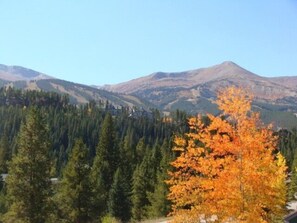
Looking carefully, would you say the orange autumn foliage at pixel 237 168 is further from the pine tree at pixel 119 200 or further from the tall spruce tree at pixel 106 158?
the tall spruce tree at pixel 106 158

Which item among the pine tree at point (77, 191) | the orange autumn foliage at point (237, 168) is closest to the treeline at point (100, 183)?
the pine tree at point (77, 191)

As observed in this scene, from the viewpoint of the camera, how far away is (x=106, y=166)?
7375cm

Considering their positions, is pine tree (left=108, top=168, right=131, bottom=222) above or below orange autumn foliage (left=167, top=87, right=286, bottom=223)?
below

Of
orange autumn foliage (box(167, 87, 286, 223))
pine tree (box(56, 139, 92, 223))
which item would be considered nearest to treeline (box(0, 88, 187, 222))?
pine tree (box(56, 139, 92, 223))

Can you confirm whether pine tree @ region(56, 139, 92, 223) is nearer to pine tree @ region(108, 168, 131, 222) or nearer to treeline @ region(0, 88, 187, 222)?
treeline @ region(0, 88, 187, 222)

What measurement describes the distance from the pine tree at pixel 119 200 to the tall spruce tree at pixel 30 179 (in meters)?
29.7

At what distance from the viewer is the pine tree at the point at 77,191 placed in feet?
161

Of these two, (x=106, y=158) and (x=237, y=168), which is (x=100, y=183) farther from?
(x=237, y=168)

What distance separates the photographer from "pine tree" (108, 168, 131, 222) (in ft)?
226

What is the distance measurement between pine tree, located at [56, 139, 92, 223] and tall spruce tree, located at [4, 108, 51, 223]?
33.2 ft

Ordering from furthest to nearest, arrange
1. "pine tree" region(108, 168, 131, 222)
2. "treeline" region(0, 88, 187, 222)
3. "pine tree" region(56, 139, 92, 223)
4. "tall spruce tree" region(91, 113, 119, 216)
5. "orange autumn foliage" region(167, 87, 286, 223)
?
"tall spruce tree" region(91, 113, 119, 216) < "pine tree" region(108, 168, 131, 222) < "pine tree" region(56, 139, 92, 223) < "treeline" region(0, 88, 187, 222) < "orange autumn foliage" region(167, 87, 286, 223)

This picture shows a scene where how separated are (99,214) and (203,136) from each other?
117 feet

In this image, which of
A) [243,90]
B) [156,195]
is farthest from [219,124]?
[156,195]

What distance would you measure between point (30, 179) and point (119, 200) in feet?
108
